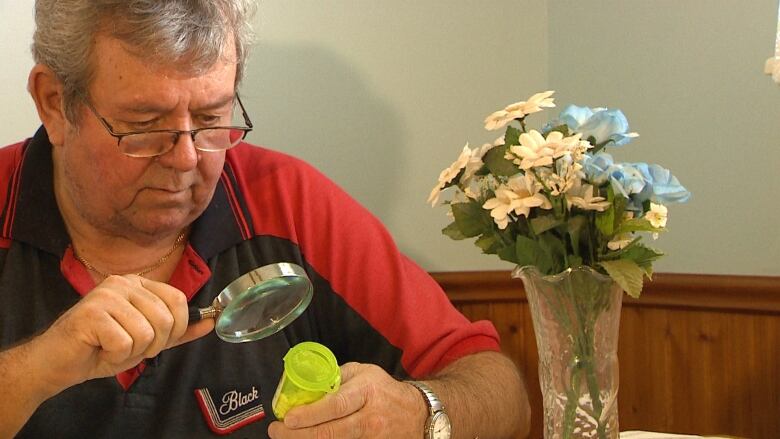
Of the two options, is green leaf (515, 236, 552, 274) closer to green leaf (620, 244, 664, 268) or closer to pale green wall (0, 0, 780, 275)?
green leaf (620, 244, 664, 268)

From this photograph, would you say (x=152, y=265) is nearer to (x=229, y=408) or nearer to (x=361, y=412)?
(x=229, y=408)

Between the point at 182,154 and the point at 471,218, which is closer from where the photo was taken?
the point at 471,218

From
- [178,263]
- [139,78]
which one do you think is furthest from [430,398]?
[139,78]

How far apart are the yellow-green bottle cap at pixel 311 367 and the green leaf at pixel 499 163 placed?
32 centimetres

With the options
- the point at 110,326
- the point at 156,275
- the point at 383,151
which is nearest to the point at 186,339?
the point at 110,326

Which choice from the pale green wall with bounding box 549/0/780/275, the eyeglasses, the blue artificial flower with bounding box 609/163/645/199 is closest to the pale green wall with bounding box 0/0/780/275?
the pale green wall with bounding box 549/0/780/275

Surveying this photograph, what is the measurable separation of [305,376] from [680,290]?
113 centimetres

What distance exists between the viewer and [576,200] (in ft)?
4.04

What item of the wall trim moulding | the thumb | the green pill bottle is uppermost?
the thumb

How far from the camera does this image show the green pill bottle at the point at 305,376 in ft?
4.09

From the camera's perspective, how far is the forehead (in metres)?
1.53

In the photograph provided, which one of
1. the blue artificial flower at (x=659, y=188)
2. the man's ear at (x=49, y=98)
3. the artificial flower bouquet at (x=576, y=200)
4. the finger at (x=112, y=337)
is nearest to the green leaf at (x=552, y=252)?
the artificial flower bouquet at (x=576, y=200)

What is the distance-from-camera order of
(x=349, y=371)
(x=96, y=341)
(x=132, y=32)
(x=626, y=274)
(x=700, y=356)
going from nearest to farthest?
(x=626, y=274), (x=96, y=341), (x=349, y=371), (x=132, y=32), (x=700, y=356)

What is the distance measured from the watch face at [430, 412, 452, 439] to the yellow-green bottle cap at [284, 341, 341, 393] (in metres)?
0.28
